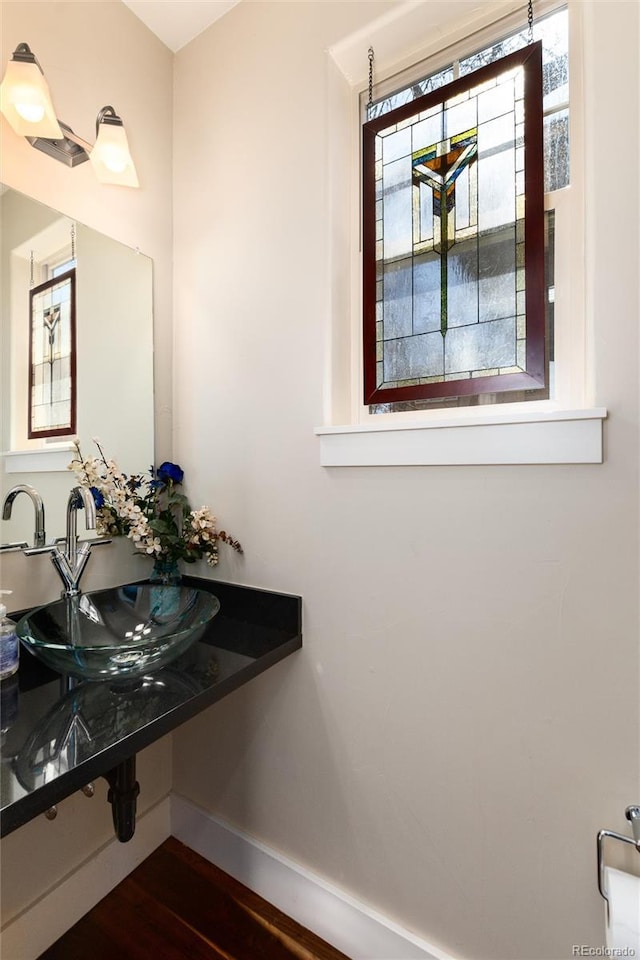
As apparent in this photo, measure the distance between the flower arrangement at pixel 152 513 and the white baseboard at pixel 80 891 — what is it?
2.76 feet

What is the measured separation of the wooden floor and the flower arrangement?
3.04 ft

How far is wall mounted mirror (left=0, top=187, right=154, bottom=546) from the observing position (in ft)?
3.60

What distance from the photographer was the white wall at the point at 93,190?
1.11 m

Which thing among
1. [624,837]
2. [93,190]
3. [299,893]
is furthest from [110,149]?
[299,893]

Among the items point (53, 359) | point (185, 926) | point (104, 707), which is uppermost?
point (53, 359)

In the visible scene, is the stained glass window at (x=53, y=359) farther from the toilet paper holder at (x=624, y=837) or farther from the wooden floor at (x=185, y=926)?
the toilet paper holder at (x=624, y=837)

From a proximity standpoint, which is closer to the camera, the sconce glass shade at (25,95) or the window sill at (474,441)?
the window sill at (474,441)

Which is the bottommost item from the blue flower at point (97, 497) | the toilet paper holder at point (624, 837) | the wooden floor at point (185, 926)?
the wooden floor at point (185, 926)

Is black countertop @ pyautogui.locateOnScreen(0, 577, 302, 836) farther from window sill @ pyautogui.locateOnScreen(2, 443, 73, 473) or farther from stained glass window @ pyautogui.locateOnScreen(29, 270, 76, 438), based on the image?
stained glass window @ pyautogui.locateOnScreen(29, 270, 76, 438)

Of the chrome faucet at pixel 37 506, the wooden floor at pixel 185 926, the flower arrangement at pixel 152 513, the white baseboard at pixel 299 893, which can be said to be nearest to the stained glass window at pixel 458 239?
the flower arrangement at pixel 152 513

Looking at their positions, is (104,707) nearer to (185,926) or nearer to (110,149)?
(185,926)

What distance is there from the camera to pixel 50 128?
1.11 m

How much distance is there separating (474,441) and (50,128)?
124 cm

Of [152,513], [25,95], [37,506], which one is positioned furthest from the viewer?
[152,513]
